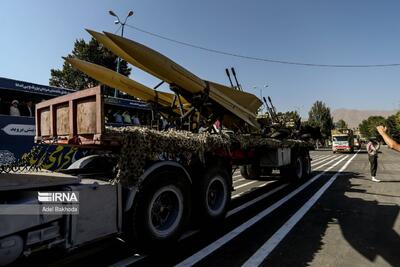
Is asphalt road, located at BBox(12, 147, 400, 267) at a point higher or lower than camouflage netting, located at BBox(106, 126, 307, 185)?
lower

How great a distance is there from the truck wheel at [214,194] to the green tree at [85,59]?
43.2 meters

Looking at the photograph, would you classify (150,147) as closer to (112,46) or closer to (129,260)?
(129,260)

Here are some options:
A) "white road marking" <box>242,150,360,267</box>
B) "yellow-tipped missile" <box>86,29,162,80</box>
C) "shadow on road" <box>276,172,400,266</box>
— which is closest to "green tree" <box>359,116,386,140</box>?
"shadow on road" <box>276,172,400,266</box>

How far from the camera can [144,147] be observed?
5.00 meters

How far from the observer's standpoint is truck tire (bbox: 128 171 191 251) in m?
4.90

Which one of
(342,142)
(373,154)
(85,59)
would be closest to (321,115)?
(342,142)

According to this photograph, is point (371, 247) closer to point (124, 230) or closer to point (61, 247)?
point (124, 230)

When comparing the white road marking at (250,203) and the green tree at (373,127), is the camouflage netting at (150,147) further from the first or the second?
the green tree at (373,127)

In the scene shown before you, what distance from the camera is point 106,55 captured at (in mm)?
50156

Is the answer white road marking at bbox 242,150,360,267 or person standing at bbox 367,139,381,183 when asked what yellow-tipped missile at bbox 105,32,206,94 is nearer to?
white road marking at bbox 242,150,360,267

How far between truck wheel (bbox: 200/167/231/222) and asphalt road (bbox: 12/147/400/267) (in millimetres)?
275

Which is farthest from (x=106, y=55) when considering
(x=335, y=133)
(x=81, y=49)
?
(x=335, y=133)

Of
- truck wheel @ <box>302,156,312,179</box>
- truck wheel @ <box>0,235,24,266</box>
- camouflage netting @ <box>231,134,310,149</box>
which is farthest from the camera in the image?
truck wheel @ <box>302,156,312,179</box>

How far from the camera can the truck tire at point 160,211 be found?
490 cm
